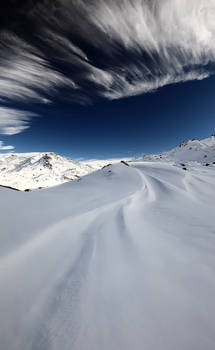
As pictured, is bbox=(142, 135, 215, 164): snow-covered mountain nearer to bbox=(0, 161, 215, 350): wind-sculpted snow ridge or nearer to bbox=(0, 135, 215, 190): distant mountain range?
bbox=(0, 135, 215, 190): distant mountain range

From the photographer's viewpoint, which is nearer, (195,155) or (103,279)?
(103,279)

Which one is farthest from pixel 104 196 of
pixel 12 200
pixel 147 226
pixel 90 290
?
pixel 90 290

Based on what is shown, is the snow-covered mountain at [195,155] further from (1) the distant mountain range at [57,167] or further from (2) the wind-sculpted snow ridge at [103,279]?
(2) the wind-sculpted snow ridge at [103,279]

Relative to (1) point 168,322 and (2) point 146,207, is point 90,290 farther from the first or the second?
(2) point 146,207

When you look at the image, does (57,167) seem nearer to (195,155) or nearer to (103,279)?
(195,155)

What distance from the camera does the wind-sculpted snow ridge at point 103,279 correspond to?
970 mm

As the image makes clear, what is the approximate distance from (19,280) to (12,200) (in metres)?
1.58

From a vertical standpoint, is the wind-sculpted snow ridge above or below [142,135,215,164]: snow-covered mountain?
below

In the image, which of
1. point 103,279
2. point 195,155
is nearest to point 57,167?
point 195,155

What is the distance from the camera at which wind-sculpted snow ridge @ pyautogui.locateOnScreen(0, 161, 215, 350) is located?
3.18 feet

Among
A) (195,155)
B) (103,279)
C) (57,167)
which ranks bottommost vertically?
(57,167)

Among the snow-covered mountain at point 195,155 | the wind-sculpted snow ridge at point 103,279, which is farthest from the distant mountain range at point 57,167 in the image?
the wind-sculpted snow ridge at point 103,279

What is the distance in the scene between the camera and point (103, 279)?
→ 1351 mm

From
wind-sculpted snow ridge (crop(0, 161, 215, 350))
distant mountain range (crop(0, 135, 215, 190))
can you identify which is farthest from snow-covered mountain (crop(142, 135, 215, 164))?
wind-sculpted snow ridge (crop(0, 161, 215, 350))
